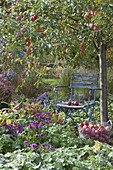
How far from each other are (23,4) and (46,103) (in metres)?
2.21

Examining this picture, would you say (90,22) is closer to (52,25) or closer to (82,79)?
(52,25)

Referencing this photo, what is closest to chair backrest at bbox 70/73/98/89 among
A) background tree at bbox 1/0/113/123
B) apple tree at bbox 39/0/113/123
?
apple tree at bbox 39/0/113/123

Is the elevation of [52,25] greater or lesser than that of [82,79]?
greater

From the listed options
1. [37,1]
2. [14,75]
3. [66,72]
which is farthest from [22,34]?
[66,72]

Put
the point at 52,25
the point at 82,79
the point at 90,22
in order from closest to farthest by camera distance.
A: the point at 52,25 → the point at 90,22 → the point at 82,79

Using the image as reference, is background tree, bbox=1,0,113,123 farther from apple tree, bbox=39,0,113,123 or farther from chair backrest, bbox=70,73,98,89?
chair backrest, bbox=70,73,98,89

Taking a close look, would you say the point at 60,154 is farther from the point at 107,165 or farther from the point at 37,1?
the point at 37,1

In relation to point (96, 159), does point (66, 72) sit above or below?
above

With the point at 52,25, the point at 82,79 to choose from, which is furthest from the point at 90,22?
the point at 82,79

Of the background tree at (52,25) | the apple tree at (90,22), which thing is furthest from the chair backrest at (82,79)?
the background tree at (52,25)

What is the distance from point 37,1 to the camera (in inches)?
143

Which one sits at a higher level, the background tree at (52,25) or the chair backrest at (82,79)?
the background tree at (52,25)

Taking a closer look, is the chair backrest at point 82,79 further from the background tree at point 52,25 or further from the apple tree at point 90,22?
the background tree at point 52,25

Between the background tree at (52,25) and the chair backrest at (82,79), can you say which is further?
the chair backrest at (82,79)
